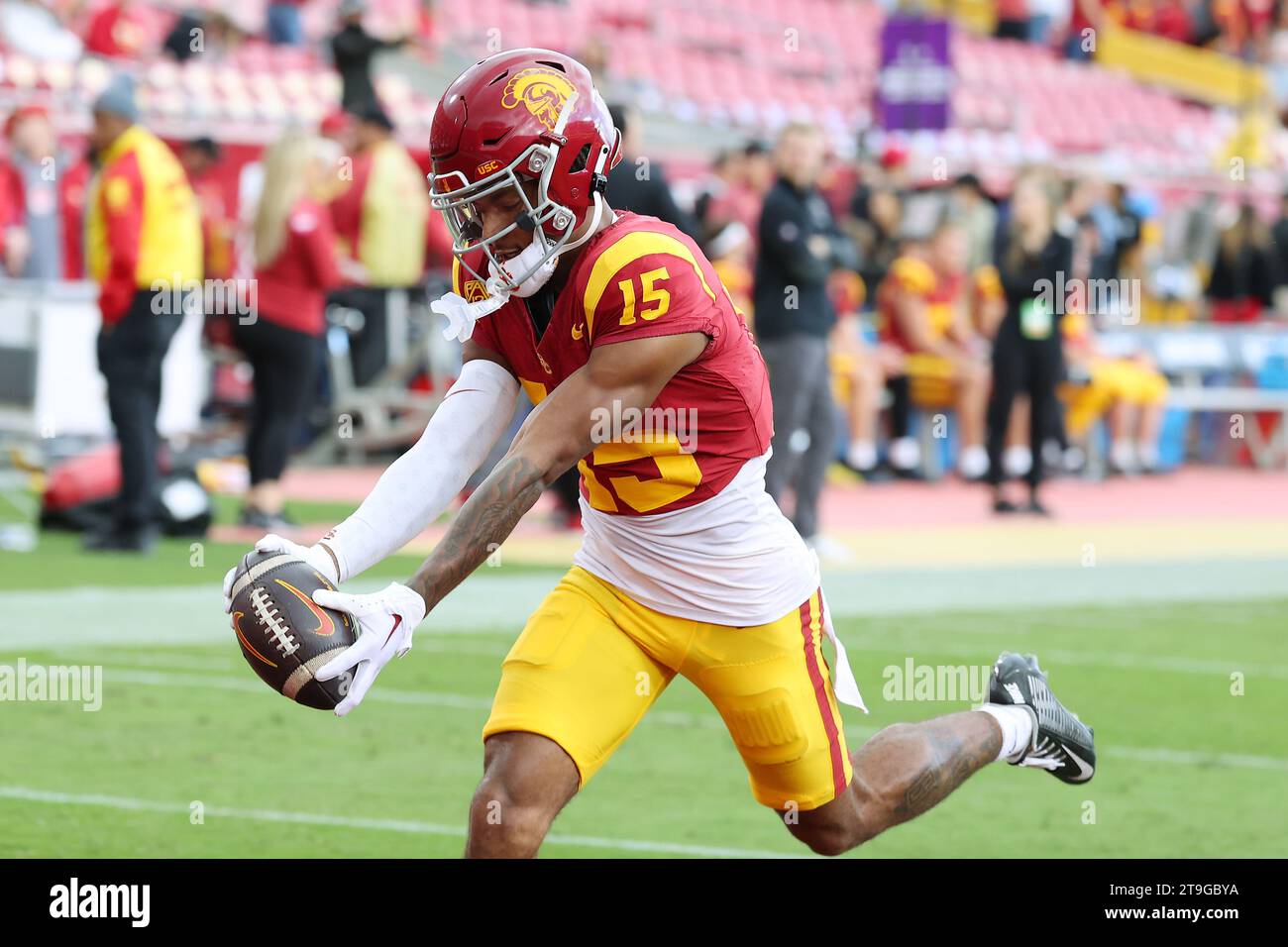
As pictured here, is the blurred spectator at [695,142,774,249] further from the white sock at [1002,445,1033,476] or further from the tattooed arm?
the tattooed arm

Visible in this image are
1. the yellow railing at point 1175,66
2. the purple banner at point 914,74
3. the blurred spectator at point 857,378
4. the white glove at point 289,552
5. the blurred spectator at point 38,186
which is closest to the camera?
the white glove at point 289,552

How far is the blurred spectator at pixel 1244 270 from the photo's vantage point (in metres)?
21.4

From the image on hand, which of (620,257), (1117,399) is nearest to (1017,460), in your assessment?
(1117,399)

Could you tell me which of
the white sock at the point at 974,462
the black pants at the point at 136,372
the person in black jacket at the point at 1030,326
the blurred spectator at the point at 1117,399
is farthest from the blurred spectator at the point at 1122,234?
the black pants at the point at 136,372

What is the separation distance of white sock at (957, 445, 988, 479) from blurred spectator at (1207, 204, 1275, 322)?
5177 mm

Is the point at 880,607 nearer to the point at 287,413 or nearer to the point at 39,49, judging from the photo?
the point at 287,413

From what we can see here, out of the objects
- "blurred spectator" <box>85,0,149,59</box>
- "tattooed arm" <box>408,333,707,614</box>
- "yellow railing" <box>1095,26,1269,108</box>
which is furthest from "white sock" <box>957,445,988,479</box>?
"yellow railing" <box>1095,26,1269,108</box>

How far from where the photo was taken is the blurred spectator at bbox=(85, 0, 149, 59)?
18.0 meters

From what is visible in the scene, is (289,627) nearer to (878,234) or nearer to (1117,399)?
(878,234)

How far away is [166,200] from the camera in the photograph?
37.4 feet

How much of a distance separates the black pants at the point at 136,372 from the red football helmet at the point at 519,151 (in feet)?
23.0

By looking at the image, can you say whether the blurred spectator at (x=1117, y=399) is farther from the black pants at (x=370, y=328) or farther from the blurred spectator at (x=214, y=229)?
the blurred spectator at (x=214, y=229)

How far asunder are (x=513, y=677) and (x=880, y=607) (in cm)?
602
